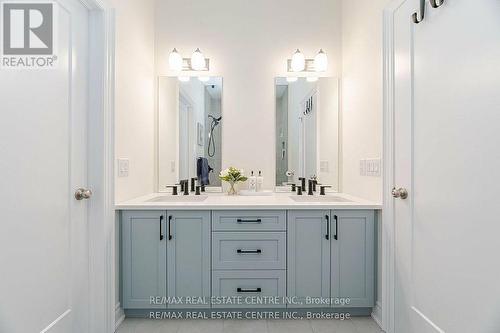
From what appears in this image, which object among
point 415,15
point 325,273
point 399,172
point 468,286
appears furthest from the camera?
point 325,273

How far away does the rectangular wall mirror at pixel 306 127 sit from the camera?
2709 millimetres

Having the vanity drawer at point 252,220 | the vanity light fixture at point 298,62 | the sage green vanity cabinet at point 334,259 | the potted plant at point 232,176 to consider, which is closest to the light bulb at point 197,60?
the vanity light fixture at point 298,62

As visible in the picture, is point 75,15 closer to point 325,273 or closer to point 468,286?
point 325,273

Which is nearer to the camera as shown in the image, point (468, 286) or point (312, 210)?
point (468, 286)

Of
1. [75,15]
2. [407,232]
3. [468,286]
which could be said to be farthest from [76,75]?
[468,286]

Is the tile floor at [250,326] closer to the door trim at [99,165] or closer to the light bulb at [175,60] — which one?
the door trim at [99,165]

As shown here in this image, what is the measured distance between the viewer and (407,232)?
1.68 meters

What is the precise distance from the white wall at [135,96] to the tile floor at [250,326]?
271 millimetres

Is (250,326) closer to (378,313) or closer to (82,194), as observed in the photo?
(378,313)

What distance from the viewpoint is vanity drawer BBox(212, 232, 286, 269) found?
1984mm

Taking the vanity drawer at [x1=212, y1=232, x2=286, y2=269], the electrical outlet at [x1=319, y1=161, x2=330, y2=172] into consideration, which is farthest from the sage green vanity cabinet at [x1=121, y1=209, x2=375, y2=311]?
the electrical outlet at [x1=319, y1=161, x2=330, y2=172]

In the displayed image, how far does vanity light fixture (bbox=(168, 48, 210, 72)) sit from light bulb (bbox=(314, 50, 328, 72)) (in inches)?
39.4

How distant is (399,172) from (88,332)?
83.5 inches

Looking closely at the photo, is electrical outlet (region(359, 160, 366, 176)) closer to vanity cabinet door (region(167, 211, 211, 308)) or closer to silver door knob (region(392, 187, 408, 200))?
silver door knob (region(392, 187, 408, 200))
